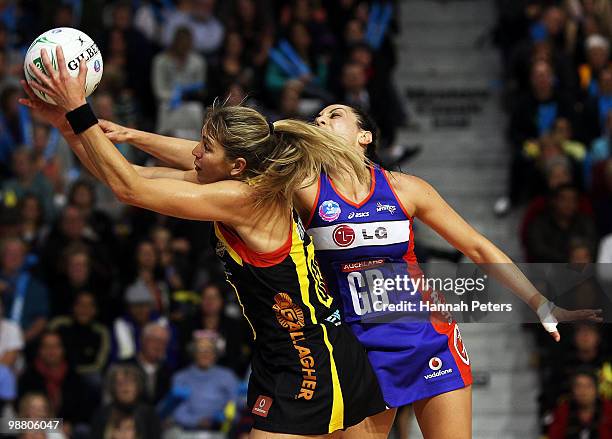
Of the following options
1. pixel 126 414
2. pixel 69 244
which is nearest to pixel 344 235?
pixel 126 414

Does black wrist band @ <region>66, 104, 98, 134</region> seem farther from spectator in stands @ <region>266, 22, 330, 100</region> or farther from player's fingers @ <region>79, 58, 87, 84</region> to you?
spectator in stands @ <region>266, 22, 330, 100</region>

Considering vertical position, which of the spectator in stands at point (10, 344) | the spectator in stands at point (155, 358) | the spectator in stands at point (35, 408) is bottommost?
the spectator in stands at point (155, 358)

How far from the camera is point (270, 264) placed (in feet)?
16.4

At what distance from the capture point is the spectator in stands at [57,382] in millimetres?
9539

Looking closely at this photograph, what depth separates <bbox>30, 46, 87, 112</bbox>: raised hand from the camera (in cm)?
489

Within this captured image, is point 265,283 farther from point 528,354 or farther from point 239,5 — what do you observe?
point 239,5

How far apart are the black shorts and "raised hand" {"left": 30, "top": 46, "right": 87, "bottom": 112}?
4.43 ft

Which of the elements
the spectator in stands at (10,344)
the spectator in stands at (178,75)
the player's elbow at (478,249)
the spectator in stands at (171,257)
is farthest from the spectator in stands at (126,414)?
the player's elbow at (478,249)

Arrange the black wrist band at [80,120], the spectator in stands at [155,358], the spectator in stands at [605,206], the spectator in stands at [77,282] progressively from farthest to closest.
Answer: the spectator in stands at [605,206] → the spectator in stands at [77,282] → the spectator in stands at [155,358] → the black wrist band at [80,120]

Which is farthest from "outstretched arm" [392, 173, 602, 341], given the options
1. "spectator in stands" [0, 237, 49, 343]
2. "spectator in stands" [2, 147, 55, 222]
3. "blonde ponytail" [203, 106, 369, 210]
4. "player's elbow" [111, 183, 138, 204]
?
"spectator in stands" [2, 147, 55, 222]

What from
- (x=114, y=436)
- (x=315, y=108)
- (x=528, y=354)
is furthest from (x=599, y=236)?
(x=114, y=436)

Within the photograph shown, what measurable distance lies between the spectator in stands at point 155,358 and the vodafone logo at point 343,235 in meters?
4.69

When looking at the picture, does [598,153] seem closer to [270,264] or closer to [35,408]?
[35,408]

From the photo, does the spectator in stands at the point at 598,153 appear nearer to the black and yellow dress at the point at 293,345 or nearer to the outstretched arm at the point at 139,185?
the black and yellow dress at the point at 293,345
